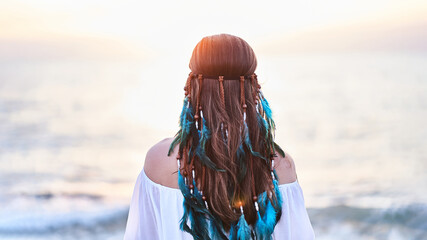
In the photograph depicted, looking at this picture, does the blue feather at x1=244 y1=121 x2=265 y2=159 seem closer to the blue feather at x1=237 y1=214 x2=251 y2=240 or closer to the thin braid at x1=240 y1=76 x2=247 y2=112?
the thin braid at x1=240 y1=76 x2=247 y2=112

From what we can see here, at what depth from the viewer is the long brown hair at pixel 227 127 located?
1.61m

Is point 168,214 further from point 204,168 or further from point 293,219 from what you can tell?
point 293,219

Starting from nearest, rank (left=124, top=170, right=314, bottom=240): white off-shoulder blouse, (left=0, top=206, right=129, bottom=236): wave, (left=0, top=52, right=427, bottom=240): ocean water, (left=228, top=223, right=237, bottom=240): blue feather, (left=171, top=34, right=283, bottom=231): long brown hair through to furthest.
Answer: (left=171, top=34, right=283, bottom=231): long brown hair < (left=228, top=223, right=237, bottom=240): blue feather < (left=124, top=170, right=314, bottom=240): white off-shoulder blouse < (left=0, top=206, right=129, bottom=236): wave < (left=0, top=52, right=427, bottom=240): ocean water

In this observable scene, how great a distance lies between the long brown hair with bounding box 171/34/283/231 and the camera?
161 cm

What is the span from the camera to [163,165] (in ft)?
5.92

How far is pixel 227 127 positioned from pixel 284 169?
0.99 ft

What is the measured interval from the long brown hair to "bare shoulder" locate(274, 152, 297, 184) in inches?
2.3

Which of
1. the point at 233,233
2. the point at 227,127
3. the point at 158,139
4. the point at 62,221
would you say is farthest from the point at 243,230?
the point at 158,139

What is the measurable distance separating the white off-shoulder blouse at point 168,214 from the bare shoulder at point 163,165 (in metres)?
0.02

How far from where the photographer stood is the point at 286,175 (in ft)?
5.92

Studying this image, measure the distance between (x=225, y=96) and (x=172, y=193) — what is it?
44cm

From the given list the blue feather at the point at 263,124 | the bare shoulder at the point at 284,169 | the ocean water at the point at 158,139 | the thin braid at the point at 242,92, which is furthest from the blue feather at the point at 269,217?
the ocean water at the point at 158,139

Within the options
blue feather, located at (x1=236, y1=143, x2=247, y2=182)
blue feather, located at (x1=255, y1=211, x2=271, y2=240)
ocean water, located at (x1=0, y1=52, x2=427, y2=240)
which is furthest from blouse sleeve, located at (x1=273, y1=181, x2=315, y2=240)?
ocean water, located at (x1=0, y1=52, x2=427, y2=240)

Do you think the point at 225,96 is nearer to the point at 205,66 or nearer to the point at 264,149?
the point at 205,66
